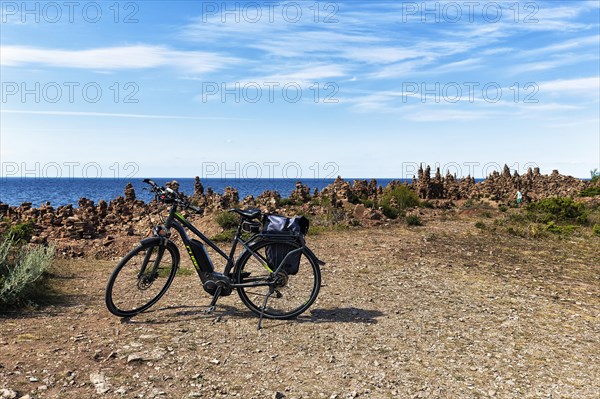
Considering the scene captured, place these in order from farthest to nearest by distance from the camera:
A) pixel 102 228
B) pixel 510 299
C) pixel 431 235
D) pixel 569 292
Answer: pixel 102 228 → pixel 431 235 → pixel 569 292 → pixel 510 299

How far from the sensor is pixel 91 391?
484 cm

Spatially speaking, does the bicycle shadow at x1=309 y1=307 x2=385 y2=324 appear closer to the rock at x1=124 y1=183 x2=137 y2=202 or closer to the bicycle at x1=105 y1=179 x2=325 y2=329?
the bicycle at x1=105 y1=179 x2=325 y2=329

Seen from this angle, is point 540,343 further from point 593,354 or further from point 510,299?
point 510,299

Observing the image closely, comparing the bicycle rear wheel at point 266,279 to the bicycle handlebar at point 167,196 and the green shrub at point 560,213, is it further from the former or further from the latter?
the green shrub at point 560,213

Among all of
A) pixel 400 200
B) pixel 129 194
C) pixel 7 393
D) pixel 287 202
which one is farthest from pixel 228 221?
pixel 129 194

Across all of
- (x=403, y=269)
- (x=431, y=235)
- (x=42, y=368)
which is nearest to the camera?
(x=42, y=368)

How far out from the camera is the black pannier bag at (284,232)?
7117mm

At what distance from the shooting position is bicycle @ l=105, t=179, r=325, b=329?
7.10 metres

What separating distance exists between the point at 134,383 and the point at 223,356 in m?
1.17

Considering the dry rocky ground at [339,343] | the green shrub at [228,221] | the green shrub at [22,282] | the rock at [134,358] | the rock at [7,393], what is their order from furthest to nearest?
the green shrub at [228,221] → the green shrub at [22,282] → the rock at [134,358] → the dry rocky ground at [339,343] → the rock at [7,393]

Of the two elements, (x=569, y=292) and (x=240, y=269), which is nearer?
(x=240, y=269)

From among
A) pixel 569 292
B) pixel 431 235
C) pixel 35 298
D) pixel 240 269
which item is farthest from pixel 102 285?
pixel 431 235

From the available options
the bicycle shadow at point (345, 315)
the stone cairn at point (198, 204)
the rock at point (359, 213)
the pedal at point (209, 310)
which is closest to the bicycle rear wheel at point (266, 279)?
the bicycle shadow at point (345, 315)

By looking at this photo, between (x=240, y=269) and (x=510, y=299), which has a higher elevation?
(x=240, y=269)
